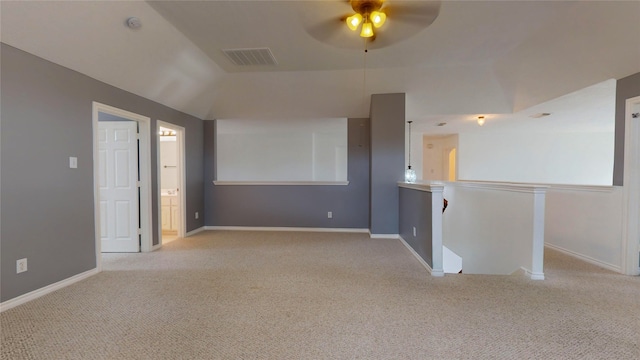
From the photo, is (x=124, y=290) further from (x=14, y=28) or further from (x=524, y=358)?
(x=524, y=358)

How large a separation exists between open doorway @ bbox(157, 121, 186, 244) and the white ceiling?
0.69 m

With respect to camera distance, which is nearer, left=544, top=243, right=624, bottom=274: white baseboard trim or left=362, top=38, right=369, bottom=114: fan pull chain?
left=544, top=243, right=624, bottom=274: white baseboard trim

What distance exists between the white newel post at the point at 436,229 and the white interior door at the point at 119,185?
4.03 metres

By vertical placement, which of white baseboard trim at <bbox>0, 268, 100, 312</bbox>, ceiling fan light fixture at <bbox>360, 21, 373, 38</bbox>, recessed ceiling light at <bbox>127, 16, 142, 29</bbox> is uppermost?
recessed ceiling light at <bbox>127, 16, 142, 29</bbox>

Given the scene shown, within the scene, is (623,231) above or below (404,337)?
above

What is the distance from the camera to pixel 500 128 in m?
6.47

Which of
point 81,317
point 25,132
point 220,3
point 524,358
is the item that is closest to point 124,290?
point 81,317

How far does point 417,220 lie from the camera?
3539 mm

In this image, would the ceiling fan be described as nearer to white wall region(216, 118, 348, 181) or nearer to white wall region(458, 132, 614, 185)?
white wall region(216, 118, 348, 181)

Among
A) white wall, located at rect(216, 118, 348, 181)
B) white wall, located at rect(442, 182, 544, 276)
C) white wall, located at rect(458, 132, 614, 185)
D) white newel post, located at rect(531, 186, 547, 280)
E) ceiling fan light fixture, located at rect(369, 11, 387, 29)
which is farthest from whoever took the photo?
white wall, located at rect(216, 118, 348, 181)

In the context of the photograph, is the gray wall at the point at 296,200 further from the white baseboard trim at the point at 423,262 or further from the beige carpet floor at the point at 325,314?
the beige carpet floor at the point at 325,314

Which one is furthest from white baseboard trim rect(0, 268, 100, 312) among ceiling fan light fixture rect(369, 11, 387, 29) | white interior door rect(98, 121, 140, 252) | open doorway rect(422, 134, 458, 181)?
open doorway rect(422, 134, 458, 181)

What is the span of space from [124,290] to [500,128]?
7.80 metres

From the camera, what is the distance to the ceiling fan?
2547 mm
